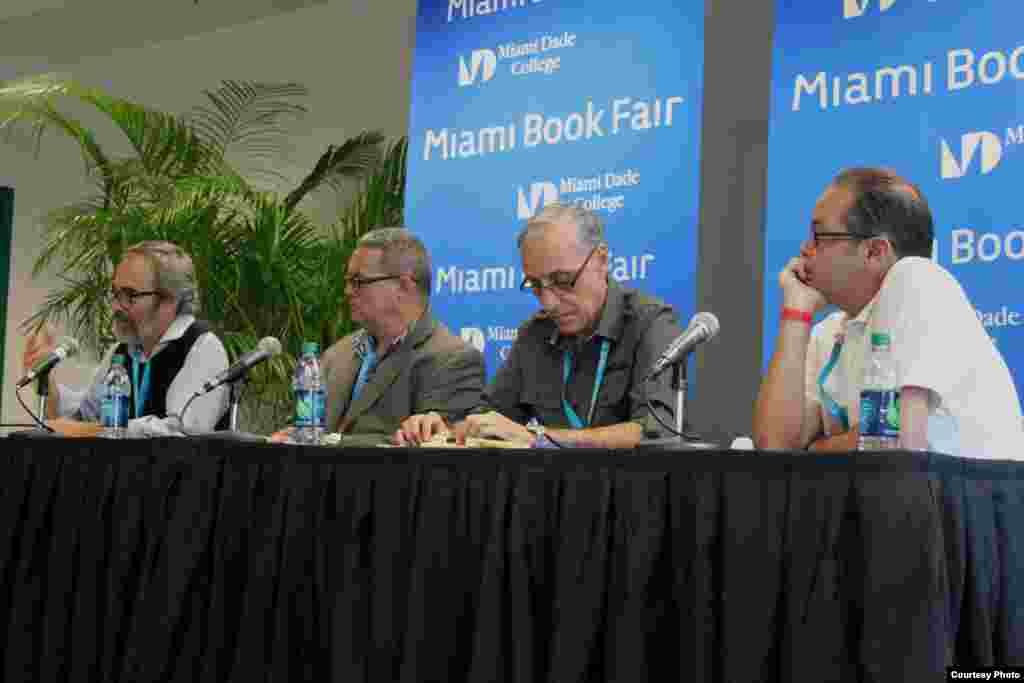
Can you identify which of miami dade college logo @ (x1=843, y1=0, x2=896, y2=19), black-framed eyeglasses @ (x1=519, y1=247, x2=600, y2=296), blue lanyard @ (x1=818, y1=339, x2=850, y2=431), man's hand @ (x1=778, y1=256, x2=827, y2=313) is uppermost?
miami dade college logo @ (x1=843, y1=0, x2=896, y2=19)

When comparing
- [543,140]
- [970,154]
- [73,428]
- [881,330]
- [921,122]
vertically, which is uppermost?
[543,140]

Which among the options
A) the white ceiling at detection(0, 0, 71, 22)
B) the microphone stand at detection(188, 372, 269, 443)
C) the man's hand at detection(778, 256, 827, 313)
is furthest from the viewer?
the white ceiling at detection(0, 0, 71, 22)

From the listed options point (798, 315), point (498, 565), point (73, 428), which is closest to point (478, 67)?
point (73, 428)

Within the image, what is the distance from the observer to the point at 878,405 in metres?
2.39

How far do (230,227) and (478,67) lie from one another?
6.43 feet

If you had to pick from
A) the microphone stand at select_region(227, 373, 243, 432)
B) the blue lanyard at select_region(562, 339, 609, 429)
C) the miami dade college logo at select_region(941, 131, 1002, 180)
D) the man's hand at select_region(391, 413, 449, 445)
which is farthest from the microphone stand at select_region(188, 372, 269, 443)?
the miami dade college logo at select_region(941, 131, 1002, 180)

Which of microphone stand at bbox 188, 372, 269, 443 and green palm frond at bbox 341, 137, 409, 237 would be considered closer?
microphone stand at bbox 188, 372, 269, 443

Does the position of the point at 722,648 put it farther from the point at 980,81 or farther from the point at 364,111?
the point at 364,111

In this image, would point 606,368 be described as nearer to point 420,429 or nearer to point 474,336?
point 420,429

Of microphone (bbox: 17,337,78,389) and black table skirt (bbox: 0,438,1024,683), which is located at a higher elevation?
microphone (bbox: 17,337,78,389)

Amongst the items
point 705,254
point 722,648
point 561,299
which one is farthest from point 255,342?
point 722,648

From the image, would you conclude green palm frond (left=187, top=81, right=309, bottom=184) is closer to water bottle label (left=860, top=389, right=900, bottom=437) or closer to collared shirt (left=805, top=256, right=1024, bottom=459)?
collared shirt (left=805, top=256, right=1024, bottom=459)

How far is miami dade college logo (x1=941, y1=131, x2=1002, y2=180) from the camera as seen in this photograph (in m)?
3.72

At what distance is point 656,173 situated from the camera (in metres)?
4.50
